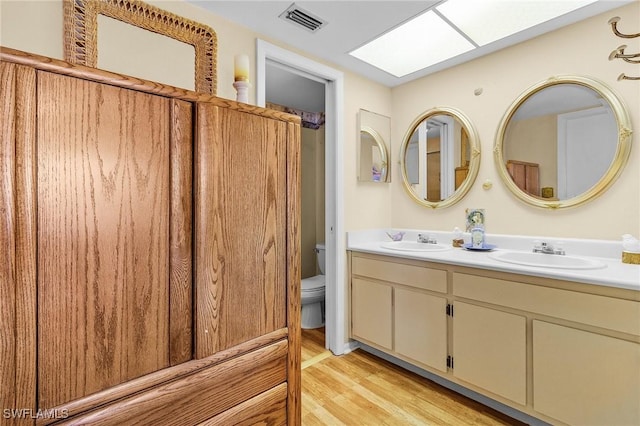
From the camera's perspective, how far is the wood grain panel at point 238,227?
958 millimetres

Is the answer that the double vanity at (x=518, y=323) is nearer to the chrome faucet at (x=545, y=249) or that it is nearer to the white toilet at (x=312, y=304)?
the chrome faucet at (x=545, y=249)

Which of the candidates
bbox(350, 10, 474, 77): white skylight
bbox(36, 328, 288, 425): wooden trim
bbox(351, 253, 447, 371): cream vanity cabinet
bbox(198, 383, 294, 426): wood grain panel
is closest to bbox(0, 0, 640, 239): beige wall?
bbox(350, 10, 474, 77): white skylight

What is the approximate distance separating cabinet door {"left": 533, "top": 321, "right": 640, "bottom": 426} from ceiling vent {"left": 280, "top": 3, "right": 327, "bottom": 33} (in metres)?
2.03

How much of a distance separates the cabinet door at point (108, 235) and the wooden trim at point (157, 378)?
0.06ft

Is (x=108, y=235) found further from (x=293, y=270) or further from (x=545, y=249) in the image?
(x=545, y=249)

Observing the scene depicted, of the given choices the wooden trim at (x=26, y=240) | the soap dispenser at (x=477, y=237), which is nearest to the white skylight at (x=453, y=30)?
the soap dispenser at (x=477, y=237)

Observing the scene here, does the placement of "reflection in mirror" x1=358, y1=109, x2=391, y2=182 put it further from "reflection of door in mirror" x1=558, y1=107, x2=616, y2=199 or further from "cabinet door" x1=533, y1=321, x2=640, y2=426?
"cabinet door" x1=533, y1=321, x2=640, y2=426

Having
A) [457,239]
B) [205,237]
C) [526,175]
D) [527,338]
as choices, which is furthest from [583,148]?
[205,237]

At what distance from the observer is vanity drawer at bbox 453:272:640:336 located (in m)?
1.27

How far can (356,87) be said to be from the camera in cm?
254

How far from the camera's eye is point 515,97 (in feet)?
6.76

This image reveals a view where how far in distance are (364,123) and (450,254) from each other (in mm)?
1290

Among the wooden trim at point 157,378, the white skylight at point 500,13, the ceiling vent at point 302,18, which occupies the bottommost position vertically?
the wooden trim at point 157,378

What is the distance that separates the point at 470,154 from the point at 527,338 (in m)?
1.32
